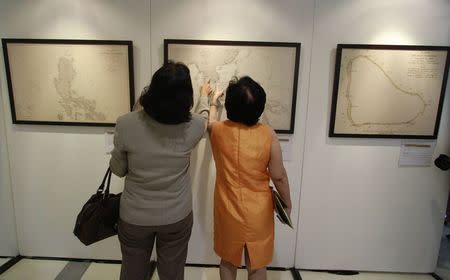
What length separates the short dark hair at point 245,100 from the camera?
4.25 ft

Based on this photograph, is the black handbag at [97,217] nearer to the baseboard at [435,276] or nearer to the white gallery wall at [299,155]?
the white gallery wall at [299,155]

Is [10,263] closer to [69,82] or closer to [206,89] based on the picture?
[69,82]

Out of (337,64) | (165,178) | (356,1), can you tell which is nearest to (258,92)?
(165,178)

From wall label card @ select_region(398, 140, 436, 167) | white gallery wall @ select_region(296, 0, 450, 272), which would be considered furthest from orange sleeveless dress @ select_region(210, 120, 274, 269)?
wall label card @ select_region(398, 140, 436, 167)

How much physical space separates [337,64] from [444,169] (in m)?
1.02

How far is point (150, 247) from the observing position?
A: 1.35 m

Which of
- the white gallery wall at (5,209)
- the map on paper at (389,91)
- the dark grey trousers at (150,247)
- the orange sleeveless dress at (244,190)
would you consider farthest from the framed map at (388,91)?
the white gallery wall at (5,209)

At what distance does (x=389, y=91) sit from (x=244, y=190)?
3.97 feet

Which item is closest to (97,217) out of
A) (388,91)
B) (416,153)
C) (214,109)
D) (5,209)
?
(214,109)

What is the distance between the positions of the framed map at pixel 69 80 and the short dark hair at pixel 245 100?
0.80 metres

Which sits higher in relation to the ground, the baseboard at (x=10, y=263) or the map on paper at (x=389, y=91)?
the map on paper at (x=389, y=91)

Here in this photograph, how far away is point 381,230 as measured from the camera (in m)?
1.97

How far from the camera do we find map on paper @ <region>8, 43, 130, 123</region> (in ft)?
5.74

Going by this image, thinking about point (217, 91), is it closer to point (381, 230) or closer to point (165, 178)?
point (165, 178)
